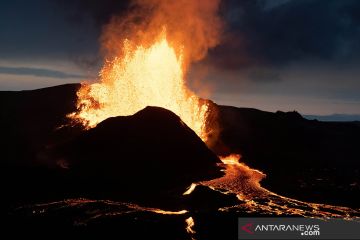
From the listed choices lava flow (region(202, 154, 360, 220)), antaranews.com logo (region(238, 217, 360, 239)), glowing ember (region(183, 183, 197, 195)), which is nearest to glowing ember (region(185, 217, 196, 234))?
antaranews.com logo (region(238, 217, 360, 239))

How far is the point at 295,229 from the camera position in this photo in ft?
90.1

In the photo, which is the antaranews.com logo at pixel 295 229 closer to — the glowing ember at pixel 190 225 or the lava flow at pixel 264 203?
the lava flow at pixel 264 203

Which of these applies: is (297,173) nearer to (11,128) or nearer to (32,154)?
(32,154)

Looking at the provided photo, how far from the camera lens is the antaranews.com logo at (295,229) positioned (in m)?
26.2

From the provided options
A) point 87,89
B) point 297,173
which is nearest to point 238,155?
point 297,173

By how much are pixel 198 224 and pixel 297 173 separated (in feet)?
98.6

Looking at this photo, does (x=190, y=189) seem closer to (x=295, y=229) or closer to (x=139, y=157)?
(x=139, y=157)


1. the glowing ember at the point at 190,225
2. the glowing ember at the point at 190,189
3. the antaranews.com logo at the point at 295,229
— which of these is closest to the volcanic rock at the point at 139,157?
the glowing ember at the point at 190,189

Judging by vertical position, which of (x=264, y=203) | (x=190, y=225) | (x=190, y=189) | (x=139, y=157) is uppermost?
(x=139, y=157)

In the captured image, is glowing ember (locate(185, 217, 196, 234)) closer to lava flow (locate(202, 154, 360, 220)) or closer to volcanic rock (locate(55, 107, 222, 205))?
lava flow (locate(202, 154, 360, 220))

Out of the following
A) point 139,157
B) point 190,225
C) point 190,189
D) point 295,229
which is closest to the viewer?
point 295,229

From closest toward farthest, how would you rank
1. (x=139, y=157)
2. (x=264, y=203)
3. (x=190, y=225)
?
(x=190, y=225) < (x=264, y=203) < (x=139, y=157)

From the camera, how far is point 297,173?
5478 centimetres

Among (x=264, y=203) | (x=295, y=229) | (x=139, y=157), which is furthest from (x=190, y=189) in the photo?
(x=295, y=229)
